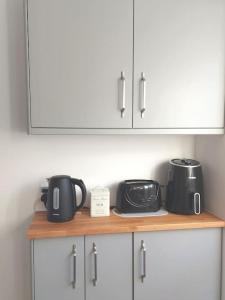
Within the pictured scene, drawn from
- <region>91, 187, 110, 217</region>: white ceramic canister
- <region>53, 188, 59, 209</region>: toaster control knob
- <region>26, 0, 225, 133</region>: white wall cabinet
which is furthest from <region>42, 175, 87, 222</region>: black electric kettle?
<region>26, 0, 225, 133</region>: white wall cabinet

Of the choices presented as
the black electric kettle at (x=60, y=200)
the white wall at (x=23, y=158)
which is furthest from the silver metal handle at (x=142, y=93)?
the black electric kettle at (x=60, y=200)

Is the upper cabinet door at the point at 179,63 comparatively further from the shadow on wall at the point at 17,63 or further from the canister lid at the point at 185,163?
the shadow on wall at the point at 17,63

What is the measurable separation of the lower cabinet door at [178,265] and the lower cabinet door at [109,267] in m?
0.05

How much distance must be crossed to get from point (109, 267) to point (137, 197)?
1.42ft

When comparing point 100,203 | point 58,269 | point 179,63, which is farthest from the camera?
point 100,203

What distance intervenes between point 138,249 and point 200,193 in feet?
1.68

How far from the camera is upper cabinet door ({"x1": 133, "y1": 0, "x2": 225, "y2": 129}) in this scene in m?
1.53

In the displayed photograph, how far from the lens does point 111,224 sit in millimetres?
1539

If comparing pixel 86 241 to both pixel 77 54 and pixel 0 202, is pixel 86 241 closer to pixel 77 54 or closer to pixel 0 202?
pixel 0 202

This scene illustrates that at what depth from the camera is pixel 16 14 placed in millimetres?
1701

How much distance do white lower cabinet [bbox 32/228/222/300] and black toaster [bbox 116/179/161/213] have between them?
0.73 feet

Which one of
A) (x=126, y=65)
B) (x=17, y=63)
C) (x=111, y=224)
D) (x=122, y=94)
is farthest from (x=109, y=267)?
(x=17, y=63)

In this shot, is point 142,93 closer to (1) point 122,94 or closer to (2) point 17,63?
(1) point 122,94

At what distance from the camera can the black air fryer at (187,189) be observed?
5.64 ft
